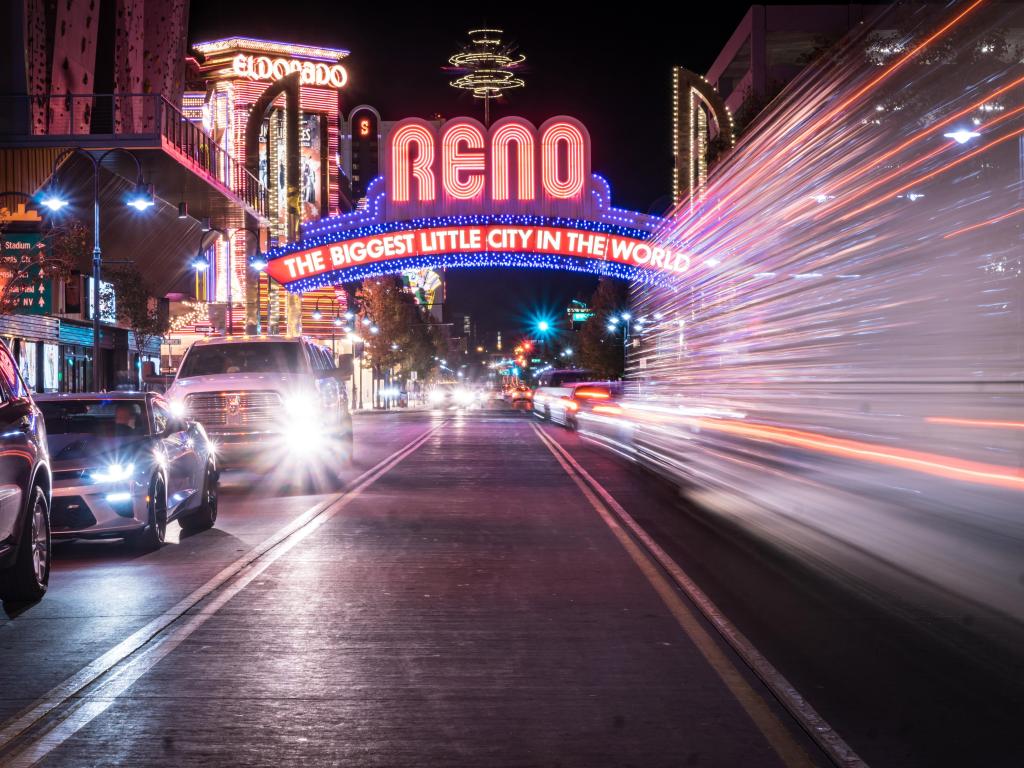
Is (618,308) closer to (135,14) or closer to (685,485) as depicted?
(135,14)

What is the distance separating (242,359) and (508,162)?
2401 cm

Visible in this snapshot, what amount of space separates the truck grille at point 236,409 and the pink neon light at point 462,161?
2464 centimetres

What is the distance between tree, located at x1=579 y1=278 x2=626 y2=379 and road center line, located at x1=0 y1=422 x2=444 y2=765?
78591 millimetres

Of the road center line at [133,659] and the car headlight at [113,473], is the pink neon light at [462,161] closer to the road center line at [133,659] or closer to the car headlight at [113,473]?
the road center line at [133,659]

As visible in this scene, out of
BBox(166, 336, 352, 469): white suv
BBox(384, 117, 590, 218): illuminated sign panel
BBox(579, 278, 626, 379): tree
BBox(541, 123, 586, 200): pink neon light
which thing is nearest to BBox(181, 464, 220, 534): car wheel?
BBox(166, 336, 352, 469): white suv

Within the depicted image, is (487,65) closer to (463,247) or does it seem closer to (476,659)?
(463,247)

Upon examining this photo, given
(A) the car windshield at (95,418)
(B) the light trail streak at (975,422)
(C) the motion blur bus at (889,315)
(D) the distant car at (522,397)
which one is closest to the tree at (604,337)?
(D) the distant car at (522,397)

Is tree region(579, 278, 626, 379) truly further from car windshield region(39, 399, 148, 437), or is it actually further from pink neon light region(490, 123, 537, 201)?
car windshield region(39, 399, 148, 437)

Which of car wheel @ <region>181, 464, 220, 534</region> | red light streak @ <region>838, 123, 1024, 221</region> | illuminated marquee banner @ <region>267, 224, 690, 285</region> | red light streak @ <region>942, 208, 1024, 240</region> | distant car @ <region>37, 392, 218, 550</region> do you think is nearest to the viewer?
red light streak @ <region>942, 208, 1024, 240</region>

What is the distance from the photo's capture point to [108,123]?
120ft

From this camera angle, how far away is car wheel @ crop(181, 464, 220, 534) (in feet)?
46.4

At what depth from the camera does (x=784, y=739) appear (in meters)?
5.86

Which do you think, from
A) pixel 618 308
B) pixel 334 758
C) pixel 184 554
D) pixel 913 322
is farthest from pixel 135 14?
pixel 618 308

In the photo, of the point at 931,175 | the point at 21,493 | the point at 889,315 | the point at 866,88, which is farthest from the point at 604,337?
the point at 21,493
